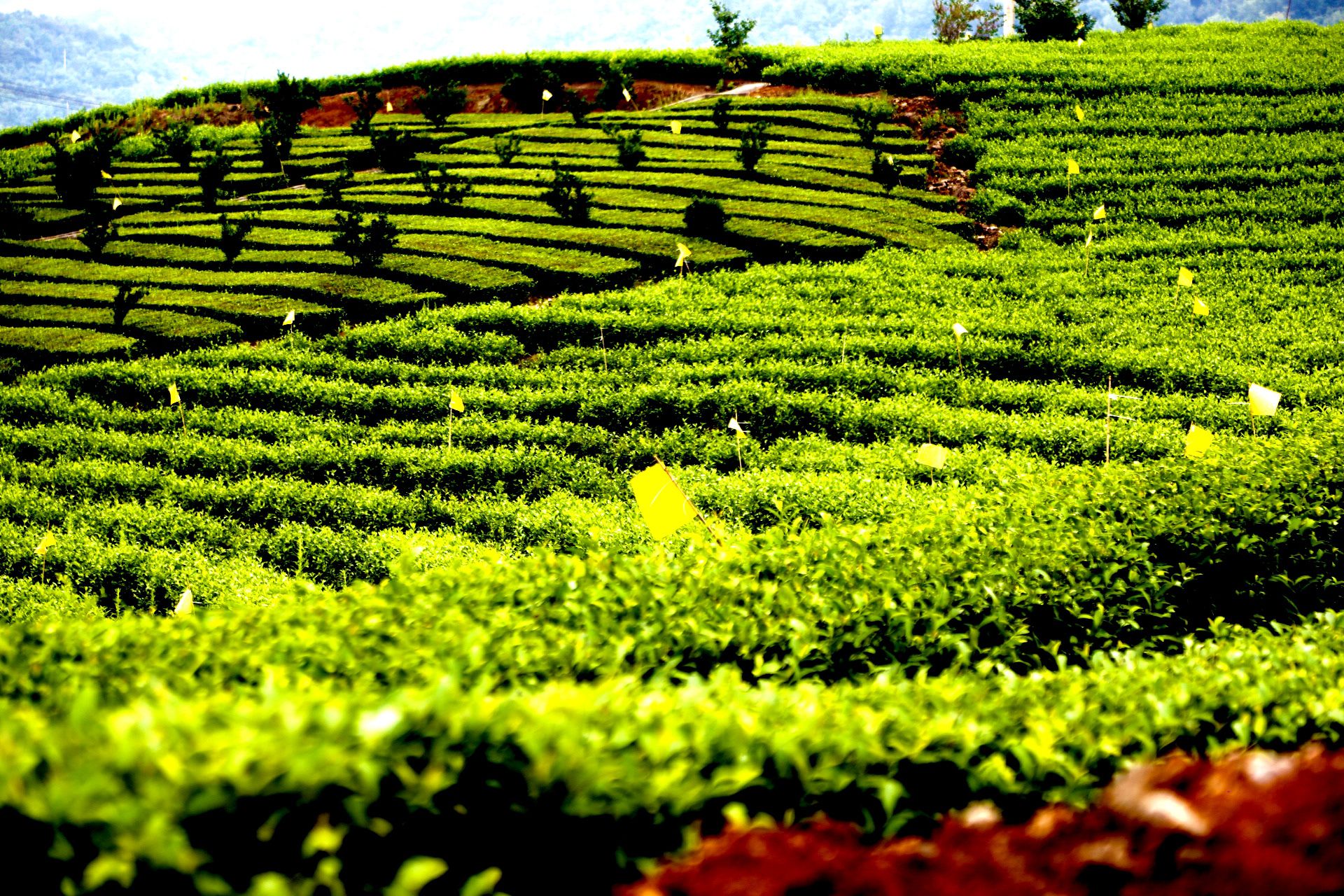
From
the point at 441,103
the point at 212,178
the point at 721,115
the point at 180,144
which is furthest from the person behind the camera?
the point at 441,103

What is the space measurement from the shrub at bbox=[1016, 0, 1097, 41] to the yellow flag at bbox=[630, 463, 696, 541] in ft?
66.1

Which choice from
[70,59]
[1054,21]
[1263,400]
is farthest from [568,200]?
[70,59]

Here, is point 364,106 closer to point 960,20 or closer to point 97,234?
point 97,234

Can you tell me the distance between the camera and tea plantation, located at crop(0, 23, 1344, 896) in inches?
76.9

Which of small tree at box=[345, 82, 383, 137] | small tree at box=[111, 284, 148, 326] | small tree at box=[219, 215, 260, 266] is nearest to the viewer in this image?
small tree at box=[111, 284, 148, 326]

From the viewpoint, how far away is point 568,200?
1236 cm

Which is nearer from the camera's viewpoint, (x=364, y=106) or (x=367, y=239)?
(x=367, y=239)

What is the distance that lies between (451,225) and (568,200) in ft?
4.95

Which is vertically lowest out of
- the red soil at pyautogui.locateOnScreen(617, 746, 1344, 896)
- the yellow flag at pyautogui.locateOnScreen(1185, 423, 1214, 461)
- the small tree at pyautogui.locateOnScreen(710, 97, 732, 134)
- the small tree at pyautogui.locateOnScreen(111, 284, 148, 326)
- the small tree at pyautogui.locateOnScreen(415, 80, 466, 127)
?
the yellow flag at pyautogui.locateOnScreen(1185, 423, 1214, 461)

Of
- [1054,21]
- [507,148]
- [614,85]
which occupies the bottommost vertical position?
[507,148]

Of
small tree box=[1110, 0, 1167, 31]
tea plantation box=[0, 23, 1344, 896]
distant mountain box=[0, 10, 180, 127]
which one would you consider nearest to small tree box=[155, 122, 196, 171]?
tea plantation box=[0, 23, 1344, 896]

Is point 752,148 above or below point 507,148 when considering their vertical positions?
below

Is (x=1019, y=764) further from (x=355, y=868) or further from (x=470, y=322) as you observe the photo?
(x=470, y=322)

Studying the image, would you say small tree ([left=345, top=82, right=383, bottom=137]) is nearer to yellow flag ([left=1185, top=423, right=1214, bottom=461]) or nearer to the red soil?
yellow flag ([left=1185, top=423, right=1214, bottom=461])
